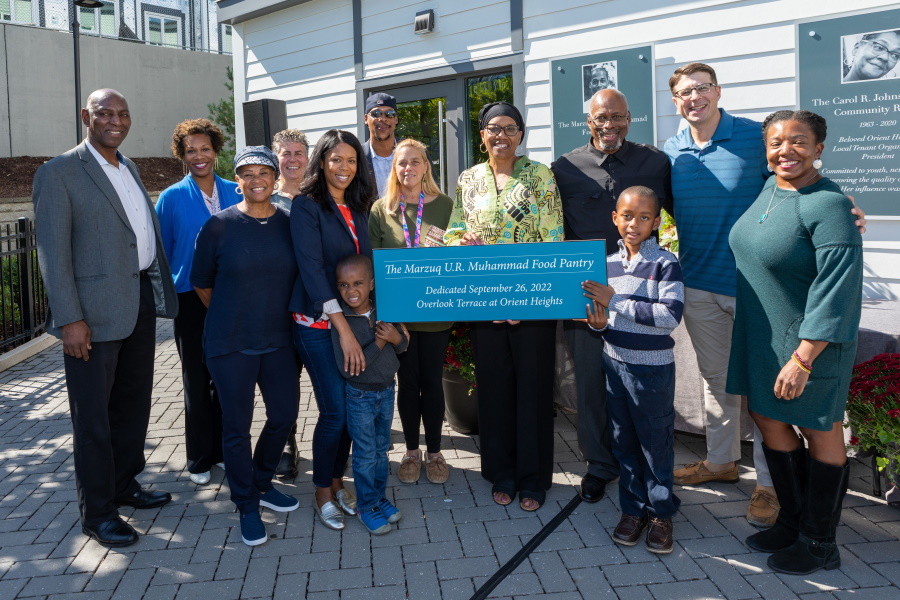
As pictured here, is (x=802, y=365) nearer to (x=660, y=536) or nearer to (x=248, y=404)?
(x=660, y=536)

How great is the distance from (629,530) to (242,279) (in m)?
2.31

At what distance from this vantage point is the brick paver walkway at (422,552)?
125 inches

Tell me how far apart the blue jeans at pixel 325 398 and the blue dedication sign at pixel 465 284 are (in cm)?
36

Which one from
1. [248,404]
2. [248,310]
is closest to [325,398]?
[248,404]

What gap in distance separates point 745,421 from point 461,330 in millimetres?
2002

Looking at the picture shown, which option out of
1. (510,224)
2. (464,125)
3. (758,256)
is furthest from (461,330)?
(464,125)

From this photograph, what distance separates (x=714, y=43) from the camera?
5.93m

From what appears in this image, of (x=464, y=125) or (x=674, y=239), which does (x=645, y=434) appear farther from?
(x=464, y=125)

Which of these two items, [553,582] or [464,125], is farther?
[464,125]

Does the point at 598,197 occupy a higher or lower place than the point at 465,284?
higher

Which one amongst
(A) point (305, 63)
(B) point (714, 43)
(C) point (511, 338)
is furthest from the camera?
(A) point (305, 63)

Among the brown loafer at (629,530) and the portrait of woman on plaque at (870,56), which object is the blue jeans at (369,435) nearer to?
the brown loafer at (629,530)

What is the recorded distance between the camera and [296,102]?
963 cm

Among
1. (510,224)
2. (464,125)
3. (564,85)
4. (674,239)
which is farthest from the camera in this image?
(464,125)
